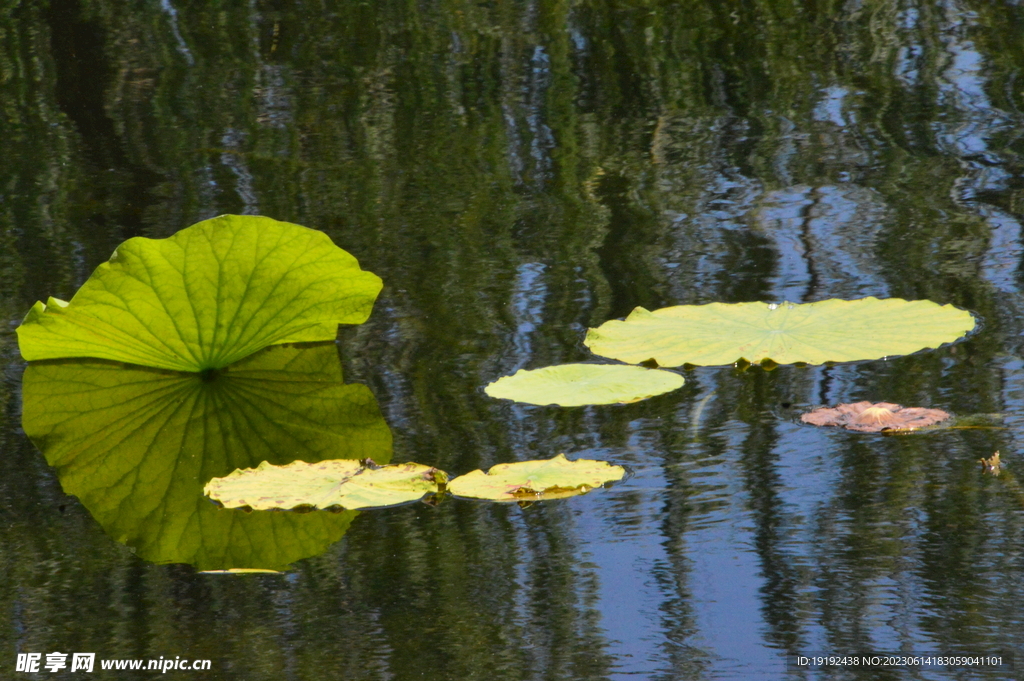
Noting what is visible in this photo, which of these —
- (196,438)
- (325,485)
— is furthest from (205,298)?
(325,485)

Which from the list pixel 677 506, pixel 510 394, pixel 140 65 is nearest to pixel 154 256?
pixel 510 394

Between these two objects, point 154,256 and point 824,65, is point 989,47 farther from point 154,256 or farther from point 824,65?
point 154,256

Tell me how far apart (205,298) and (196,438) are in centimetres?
28

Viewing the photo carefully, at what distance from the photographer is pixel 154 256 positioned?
1.82m

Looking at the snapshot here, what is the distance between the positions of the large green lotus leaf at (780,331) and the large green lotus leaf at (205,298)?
426 mm

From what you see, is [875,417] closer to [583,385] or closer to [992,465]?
[992,465]

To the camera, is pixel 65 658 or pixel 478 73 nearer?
pixel 65 658

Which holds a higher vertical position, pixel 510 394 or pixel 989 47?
pixel 989 47

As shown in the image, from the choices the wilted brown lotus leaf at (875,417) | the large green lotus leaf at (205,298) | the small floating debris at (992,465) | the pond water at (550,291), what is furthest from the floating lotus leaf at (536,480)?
the large green lotus leaf at (205,298)

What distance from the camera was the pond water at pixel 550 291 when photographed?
1.16 metres

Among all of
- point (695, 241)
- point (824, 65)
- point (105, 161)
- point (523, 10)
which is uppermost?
point (523, 10)

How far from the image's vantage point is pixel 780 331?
1772 millimetres

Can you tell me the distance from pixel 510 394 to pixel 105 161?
5.19ft

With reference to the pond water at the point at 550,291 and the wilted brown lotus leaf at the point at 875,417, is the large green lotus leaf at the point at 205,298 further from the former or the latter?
the wilted brown lotus leaf at the point at 875,417
